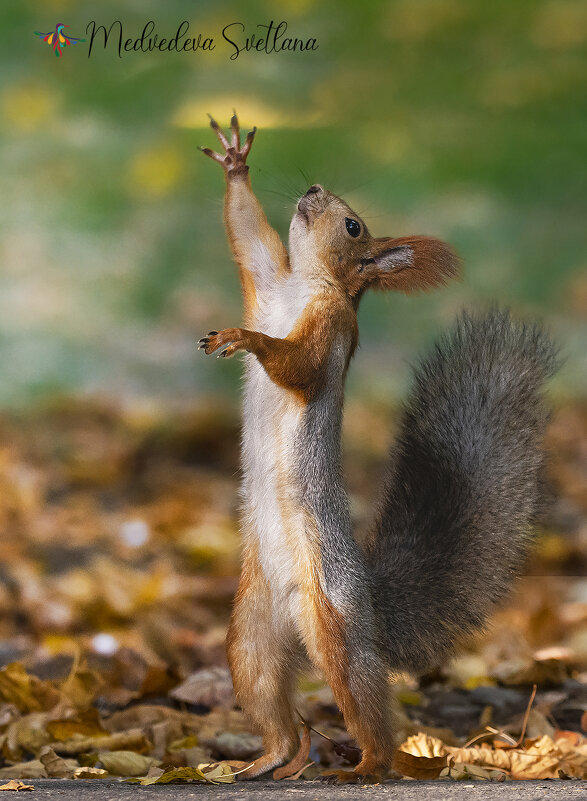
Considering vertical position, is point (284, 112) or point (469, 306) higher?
point (284, 112)

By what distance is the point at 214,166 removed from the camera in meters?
3.88

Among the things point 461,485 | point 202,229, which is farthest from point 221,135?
point 202,229

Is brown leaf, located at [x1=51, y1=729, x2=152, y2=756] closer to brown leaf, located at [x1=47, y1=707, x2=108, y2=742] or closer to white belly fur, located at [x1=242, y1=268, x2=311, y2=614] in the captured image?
brown leaf, located at [x1=47, y1=707, x2=108, y2=742]

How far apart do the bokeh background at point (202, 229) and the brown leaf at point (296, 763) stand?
1679 mm

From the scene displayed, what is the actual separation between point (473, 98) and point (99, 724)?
2725mm

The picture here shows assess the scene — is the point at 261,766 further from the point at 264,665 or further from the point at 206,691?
the point at 206,691

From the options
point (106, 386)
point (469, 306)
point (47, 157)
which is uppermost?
point (47, 157)

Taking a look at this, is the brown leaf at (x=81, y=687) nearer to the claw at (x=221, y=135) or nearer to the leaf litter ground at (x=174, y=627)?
the leaf litter ground at (x=174, y=627)

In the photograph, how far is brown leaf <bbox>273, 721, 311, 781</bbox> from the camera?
84.0 inches

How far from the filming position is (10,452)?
4051 mm

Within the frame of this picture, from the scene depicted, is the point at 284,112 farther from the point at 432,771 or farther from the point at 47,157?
the point at 432,771

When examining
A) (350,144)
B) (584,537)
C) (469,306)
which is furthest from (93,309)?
(584,537)

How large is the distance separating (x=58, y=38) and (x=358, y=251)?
2112 millimetres

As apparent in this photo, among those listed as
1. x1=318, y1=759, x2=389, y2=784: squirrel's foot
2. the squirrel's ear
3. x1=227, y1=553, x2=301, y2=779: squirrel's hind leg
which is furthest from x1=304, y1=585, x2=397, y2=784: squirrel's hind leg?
the squirrel's ear
